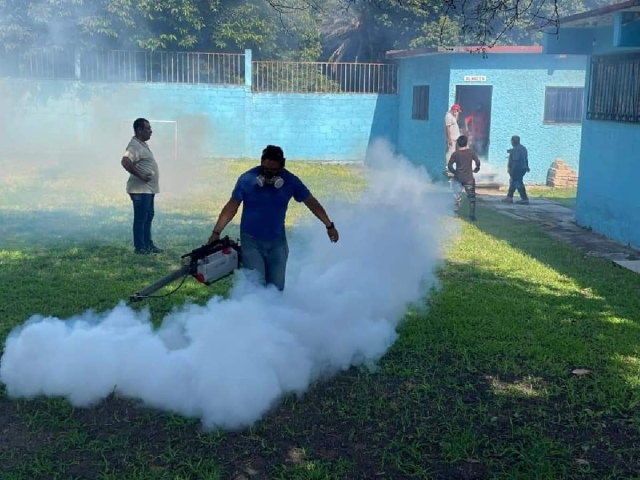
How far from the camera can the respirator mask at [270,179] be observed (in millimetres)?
5512

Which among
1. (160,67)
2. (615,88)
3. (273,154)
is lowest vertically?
(273,154)

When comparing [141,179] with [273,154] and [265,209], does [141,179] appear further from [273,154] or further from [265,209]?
[273,154]

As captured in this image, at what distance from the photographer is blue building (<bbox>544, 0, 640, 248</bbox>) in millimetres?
10188

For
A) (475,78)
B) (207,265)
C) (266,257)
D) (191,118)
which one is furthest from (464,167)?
(191,118)

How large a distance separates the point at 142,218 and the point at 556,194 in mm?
10343

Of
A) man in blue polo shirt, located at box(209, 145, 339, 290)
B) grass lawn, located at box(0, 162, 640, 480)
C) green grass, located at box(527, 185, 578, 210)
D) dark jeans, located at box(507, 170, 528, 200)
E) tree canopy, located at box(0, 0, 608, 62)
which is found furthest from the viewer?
tree canopy, located at box(0, 0, 608, 62)

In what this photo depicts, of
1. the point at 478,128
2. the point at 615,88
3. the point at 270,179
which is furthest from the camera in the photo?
the point at 478,128

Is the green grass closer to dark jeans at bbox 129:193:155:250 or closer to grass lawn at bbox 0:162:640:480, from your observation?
grass lawn at bbox 0:162:640:480

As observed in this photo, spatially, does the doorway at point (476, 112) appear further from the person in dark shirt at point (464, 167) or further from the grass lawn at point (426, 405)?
the grass lawn at point (426, 405)

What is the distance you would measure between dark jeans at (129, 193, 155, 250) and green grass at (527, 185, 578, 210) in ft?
28.5

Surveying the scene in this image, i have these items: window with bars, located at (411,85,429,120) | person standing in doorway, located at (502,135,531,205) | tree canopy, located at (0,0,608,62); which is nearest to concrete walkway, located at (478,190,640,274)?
person standing in doorway, located at (502,135,531,205)

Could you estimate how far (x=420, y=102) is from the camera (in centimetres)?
1998

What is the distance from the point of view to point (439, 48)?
1694 centimetres

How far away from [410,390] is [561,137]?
13866mm
